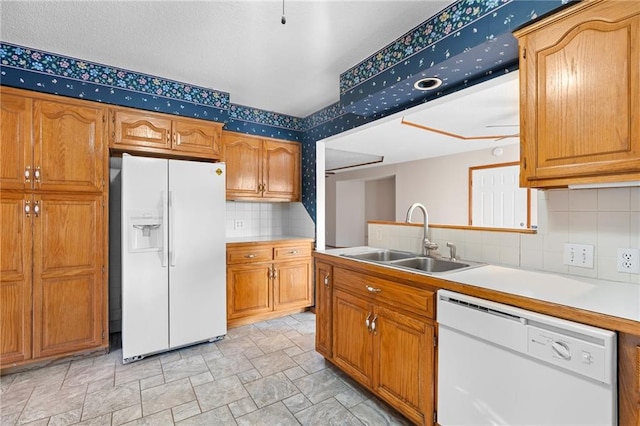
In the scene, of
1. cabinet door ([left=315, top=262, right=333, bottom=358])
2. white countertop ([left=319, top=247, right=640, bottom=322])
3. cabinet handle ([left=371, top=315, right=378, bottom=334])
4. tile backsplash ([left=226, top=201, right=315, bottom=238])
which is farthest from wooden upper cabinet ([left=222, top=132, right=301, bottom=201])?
white countertop ([left=319, top=247, right=640, bottom=322])

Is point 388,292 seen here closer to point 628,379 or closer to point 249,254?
point 628,379

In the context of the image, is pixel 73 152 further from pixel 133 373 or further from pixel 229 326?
pixel 229 326

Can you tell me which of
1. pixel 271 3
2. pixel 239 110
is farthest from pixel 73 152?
pixel 271 3

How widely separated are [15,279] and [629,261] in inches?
145

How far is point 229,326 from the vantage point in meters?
3.17

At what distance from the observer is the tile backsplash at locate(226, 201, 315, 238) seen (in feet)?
12.4

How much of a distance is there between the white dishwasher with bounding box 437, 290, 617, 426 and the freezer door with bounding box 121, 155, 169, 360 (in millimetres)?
2169

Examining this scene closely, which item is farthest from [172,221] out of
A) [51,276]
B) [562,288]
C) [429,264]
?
[562,288]

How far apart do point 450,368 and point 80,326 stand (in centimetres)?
271

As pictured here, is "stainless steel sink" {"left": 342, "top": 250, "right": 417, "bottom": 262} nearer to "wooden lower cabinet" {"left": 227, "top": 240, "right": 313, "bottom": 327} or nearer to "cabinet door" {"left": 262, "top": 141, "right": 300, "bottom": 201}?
"wooden lower cabinet" {"left": 227, "top": 240, "right": 313, "bottom": 327}

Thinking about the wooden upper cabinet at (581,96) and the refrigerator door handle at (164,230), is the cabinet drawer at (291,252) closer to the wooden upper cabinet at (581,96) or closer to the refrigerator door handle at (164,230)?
the refrigerator door handle at (164,230)

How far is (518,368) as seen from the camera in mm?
1219

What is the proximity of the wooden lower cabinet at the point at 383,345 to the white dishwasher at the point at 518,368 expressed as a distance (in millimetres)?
97

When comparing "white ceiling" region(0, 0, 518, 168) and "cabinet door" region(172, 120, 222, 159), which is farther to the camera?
"cabinet door" region(172, 120, 222, 159)
